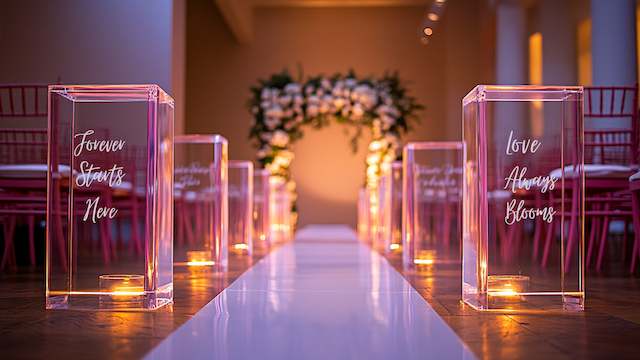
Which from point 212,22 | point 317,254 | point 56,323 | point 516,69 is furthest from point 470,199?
point 212,22

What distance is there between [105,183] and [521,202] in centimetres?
126

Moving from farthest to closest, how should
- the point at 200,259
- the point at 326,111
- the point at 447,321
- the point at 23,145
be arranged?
the point at 326,111 < the point at 23,145 < the point at 200,259 < the point at 447,321

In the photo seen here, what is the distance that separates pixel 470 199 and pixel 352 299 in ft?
1.80

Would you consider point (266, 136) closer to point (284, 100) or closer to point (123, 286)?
point (284, 100)

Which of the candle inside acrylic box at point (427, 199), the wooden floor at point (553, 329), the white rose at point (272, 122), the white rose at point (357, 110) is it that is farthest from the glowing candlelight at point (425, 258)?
the white rose at point (272, 122)

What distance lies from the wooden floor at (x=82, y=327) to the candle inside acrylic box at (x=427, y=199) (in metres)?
1.52

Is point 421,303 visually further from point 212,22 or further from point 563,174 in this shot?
point 212,22

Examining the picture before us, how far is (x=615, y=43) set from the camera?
687 cm

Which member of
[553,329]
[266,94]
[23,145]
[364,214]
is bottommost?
[553,329]

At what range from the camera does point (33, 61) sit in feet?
25.6

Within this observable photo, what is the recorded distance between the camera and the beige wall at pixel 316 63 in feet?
50.0

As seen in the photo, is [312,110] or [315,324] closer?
[315,324]

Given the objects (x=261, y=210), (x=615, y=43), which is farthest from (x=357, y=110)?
(x=615, y=43)

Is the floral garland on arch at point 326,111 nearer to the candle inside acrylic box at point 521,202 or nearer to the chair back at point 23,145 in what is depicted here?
the chair back at point 23,145
